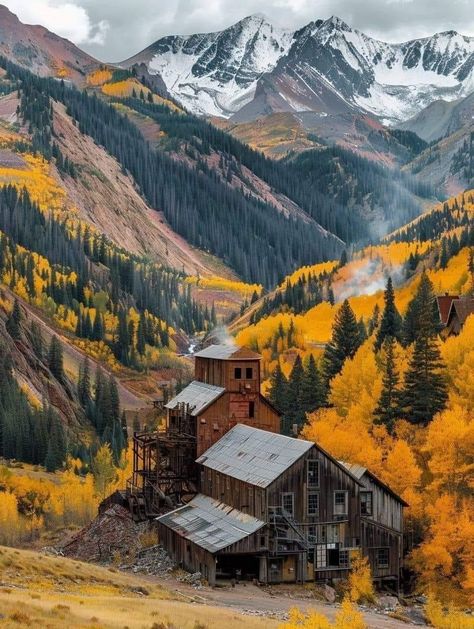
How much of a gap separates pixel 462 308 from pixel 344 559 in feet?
141

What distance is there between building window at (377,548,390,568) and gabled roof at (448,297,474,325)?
126ft

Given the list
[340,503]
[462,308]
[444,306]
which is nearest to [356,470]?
[340,503]

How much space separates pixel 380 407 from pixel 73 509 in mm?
33497

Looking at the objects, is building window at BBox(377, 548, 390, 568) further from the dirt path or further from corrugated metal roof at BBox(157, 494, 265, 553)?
corrugated metal roof at BBox(157, 494, 265, 553)

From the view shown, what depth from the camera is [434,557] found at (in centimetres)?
5728

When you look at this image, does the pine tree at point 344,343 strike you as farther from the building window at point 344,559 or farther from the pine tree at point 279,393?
the building window at point 344,559

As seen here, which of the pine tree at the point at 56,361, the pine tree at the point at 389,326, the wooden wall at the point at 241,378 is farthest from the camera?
the pine tree at the point at 56,361

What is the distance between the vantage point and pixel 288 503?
55.7 m

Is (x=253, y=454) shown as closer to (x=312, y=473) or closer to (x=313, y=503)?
(x=312, y=473)

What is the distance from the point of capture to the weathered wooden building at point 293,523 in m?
55.1

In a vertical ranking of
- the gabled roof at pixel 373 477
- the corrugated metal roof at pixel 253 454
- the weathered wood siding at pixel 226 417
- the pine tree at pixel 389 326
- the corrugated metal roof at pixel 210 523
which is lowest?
the corrugated metal roof at pixel 210 523

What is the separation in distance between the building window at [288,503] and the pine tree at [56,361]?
364 feet

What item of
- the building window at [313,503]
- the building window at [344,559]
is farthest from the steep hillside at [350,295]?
the building window at [313,503]

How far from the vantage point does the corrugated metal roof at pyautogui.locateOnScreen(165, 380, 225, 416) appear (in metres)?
68.4
